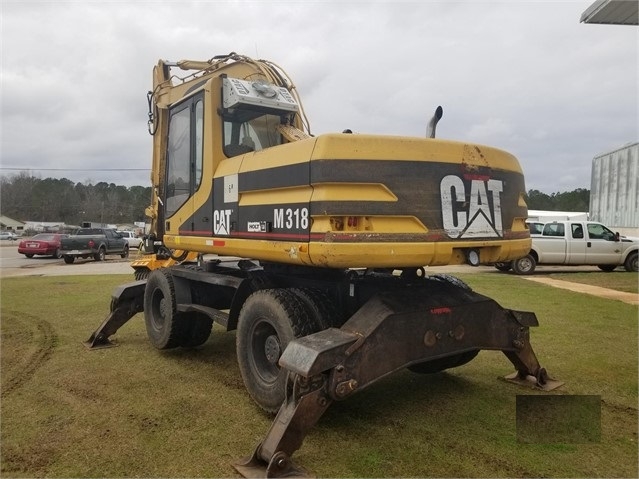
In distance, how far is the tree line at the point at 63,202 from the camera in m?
82.2

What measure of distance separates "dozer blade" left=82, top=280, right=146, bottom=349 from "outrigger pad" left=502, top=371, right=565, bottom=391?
4803 millimetres

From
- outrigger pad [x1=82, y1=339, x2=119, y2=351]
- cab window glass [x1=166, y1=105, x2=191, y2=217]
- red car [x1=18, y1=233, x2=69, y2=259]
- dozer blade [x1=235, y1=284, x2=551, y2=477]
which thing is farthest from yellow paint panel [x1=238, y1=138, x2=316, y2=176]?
red car [x1=18, y1=233, x2=69, y2=259]

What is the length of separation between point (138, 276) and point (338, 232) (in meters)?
8.95

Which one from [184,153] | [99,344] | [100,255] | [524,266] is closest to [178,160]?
[184,153]

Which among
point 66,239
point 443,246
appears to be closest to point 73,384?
point 443,246

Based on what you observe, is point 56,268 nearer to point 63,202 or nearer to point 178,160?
point 178,160

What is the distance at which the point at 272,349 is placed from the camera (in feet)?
15.0

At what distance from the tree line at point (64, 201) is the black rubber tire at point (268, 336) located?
78.1 meters

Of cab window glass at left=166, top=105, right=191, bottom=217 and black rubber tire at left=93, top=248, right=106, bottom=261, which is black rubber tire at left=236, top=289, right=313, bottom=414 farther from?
black rubber tire at left=93, top=248, right=106, bottom=261

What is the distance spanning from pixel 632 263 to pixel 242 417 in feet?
58.3

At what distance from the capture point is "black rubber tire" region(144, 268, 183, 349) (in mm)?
6379

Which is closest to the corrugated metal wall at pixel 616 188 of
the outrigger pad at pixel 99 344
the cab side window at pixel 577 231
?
the cab side window at pixel 577 231

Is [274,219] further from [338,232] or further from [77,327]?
[77,327]

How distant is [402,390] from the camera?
5156mm
